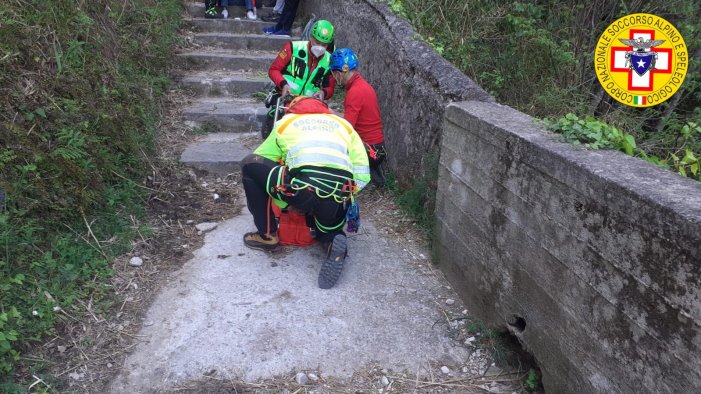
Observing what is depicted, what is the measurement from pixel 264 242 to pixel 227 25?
5008 millimetres

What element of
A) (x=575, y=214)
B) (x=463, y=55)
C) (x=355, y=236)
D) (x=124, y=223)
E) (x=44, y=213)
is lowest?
(x=355, y=236)

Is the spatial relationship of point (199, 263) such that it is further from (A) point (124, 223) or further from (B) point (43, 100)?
(B) point (43, 100)

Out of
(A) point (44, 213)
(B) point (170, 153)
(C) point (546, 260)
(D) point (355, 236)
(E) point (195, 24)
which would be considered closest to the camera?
(C) point (546, 260)

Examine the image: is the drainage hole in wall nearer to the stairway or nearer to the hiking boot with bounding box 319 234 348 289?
the hiking boot with bounding box 319 234 348 289

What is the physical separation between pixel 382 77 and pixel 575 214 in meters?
3.55

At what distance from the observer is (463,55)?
18.0ft

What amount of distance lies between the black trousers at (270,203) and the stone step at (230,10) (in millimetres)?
5420

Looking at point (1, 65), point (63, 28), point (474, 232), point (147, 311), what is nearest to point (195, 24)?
point (63, 28)

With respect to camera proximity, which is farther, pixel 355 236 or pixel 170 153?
pixel 170 153

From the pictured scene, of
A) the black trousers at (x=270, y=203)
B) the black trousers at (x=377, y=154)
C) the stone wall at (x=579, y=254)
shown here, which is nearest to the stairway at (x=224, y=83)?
the black trousers at (x=377, y=154)

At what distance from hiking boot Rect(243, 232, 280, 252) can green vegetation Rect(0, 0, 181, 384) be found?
0.89m

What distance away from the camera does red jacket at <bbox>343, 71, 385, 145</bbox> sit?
15.8 feet

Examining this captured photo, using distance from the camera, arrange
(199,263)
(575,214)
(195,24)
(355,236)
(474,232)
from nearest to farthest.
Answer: (575,214), (474,232), (199,263), (355,236), (195,24)

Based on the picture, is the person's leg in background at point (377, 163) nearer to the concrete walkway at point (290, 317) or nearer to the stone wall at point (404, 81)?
the stone wall at point (404, 81)
